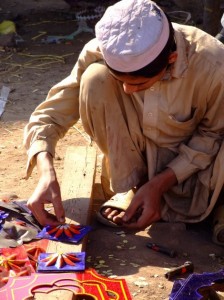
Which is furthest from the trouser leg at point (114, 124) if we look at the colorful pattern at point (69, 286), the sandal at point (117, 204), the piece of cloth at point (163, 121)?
the colorful pattern at point (69, 286)

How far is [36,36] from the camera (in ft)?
25.3

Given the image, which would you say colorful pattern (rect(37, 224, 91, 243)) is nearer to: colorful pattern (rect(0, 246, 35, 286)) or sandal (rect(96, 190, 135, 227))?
colorful pattern (rect(0, 246, 35, 286))

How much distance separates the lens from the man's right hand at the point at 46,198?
3.45m

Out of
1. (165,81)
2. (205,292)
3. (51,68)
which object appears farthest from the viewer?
(51,68)

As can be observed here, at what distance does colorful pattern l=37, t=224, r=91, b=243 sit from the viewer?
3.46m

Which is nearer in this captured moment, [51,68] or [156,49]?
[156,49]

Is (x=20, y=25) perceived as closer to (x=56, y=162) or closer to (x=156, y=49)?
(x=56, y=162)

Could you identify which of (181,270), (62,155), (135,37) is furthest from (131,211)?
(62,155)

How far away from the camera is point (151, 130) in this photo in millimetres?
3664

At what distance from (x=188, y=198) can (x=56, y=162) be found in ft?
3.83

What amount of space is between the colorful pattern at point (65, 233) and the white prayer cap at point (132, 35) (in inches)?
32.6

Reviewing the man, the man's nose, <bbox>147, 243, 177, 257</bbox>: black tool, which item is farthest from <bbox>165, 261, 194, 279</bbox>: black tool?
the man's nose

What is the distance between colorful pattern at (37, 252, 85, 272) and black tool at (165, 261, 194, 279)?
0.38m

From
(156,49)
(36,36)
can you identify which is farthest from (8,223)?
(36,36)
